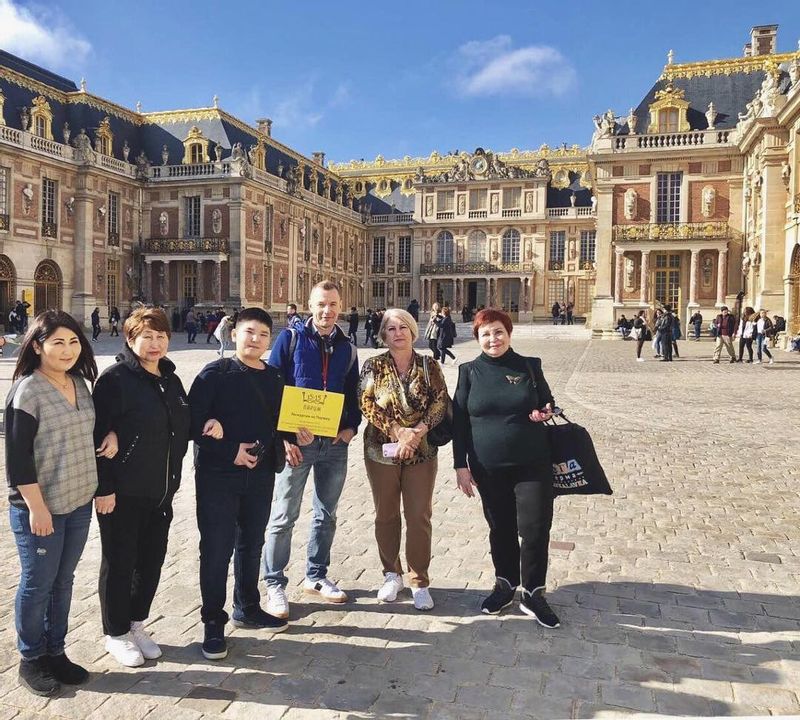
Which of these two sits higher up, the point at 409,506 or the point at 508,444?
the point at 508,444

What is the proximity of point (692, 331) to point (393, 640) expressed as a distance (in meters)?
28.5

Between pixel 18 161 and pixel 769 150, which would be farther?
pixel 18 161

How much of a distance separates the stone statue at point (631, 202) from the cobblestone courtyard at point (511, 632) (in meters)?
26.4

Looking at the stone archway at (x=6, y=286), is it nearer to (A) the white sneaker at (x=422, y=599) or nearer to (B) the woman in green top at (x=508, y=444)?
(A) the white sneaker at (x=422, y=599)

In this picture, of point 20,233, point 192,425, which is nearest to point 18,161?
point 20,233

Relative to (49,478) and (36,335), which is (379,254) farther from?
(49,478)

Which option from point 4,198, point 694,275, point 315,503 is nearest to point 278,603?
point 315,503

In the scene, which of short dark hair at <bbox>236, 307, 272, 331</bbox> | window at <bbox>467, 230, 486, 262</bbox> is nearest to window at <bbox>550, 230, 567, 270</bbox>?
window at <bbox>467, 230, 486, 262</bbox>

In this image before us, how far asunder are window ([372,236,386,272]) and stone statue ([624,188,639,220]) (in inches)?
1017

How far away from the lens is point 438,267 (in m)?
52.5

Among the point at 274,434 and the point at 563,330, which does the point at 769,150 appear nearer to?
the point at 563,330

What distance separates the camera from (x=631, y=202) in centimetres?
3111

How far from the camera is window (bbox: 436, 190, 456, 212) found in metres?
52.2

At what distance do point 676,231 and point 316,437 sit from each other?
29874 mm
